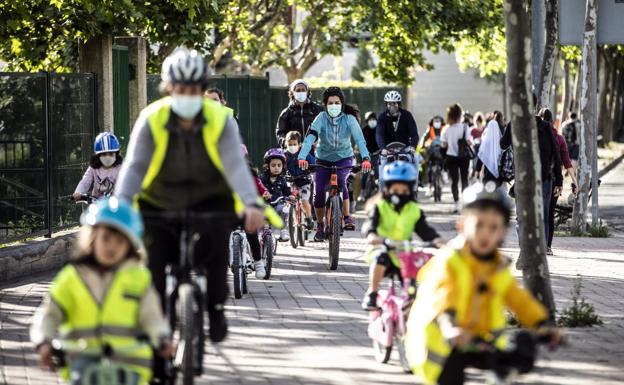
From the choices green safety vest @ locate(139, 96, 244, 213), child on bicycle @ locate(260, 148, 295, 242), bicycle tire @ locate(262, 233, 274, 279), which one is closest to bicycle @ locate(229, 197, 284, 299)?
bicycle tire @ locate(262, 233, 274, 279)

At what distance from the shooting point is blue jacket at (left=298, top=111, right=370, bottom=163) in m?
16.8

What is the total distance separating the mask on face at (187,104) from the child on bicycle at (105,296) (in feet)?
4.32

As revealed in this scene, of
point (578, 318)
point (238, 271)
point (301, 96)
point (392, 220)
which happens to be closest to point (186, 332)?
point (392, 220)

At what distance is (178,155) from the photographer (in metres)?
7.63

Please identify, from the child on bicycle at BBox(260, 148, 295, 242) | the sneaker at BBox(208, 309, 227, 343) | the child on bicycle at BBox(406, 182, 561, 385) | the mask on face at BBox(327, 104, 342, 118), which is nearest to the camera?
the child on bicycle at BBox(406, 182, 561, 385)

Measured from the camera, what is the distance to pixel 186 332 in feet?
23.9

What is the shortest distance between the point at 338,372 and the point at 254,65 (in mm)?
30392

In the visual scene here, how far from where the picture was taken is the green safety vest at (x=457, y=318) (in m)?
6.53

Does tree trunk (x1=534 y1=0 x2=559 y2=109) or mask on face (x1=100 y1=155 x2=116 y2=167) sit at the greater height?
tree trunk (x1=534 y1=0 x2=559 y2=109)

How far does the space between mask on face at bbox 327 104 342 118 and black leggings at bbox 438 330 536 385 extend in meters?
10.4

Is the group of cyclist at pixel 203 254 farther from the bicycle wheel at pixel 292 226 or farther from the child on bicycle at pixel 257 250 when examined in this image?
the bicycle wheel at pixel 292 226

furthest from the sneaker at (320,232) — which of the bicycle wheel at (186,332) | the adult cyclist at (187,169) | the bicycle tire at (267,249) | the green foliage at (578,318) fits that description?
the bicycle wheel at (186,332)

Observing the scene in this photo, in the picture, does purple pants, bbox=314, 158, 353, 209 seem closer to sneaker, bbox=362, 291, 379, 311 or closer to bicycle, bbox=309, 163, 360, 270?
bicycle, bbox=309, 163, 360, 270

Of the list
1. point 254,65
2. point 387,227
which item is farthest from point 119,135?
point 254,65
